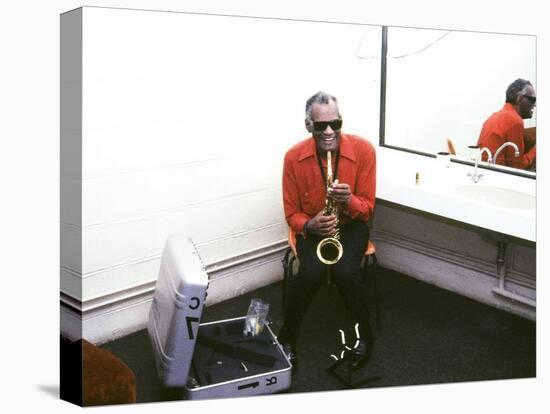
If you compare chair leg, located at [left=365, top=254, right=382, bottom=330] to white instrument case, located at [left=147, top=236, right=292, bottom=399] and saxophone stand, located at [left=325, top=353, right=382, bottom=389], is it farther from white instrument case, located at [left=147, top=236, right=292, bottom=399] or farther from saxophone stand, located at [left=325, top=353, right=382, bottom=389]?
white instrument case, located at [left=147, top=236, right=292, bottom=399]

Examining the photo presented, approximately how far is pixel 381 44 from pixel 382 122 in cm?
40

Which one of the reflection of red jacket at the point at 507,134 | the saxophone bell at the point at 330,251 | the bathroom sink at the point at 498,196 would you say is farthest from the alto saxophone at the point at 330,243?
the reflection of red jacket at the point at 507,134

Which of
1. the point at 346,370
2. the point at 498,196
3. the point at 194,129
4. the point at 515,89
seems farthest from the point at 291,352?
the point at 515,89

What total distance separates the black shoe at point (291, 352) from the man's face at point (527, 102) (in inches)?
67.1

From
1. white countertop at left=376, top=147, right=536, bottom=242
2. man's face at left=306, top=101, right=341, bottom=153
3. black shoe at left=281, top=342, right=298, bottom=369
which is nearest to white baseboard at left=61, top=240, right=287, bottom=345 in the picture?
black shoe at left=281, top=342, right=298, bottom=369

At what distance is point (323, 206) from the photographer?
3771 millimetres

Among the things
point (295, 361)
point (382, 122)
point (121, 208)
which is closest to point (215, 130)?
point (121, 208)

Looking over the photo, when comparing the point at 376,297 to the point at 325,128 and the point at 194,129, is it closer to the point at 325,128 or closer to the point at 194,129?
the point at 325,128

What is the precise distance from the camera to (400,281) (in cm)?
415

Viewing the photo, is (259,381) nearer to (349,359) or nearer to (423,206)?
(349,359)

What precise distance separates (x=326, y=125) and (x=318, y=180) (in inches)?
10.4

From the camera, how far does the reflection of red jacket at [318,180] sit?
3.76 meters

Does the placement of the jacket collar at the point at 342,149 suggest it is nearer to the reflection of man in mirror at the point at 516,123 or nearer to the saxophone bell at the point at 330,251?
the saxophone bell at the point at 330,251

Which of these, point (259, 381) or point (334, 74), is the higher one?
point (334, 74)
